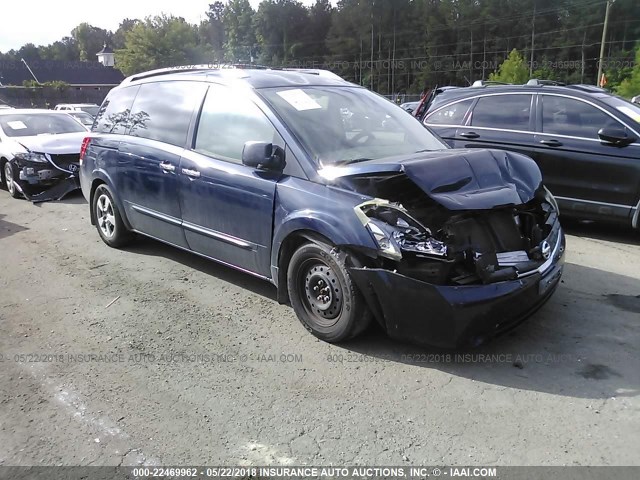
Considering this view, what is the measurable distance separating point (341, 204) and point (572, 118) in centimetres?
431

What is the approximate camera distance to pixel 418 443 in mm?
2791

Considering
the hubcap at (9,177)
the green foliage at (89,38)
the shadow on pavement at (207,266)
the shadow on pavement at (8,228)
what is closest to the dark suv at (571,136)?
the shadow on pavement at (207,266)

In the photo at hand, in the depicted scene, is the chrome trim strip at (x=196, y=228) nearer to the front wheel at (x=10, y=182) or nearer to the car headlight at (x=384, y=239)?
the car headlight at (x=384, y=239)

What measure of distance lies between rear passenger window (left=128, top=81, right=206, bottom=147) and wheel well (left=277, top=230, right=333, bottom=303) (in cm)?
165

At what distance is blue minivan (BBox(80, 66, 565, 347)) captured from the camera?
335 cm

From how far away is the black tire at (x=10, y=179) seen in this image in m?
9.45

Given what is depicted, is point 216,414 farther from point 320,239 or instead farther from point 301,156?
point 301,156

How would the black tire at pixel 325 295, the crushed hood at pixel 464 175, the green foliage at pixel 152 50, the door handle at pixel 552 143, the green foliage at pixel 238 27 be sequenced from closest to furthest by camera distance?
the crushed hood at pixel 464 175 → the black tire at pixel 325 295 → the door handle at pixel 552 143 → the green foliage at pixel 152 50 → the green foliage at pixel 238 27

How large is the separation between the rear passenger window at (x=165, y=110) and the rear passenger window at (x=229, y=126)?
222mm

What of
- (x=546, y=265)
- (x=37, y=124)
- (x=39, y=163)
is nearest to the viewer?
(x=546, y=265)

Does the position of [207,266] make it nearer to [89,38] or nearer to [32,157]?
[32,157]

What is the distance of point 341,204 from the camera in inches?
142

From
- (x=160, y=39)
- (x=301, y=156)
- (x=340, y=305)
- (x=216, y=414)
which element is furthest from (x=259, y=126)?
(x=160, y=39)

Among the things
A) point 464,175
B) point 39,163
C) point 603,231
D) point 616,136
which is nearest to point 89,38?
point 39,163
